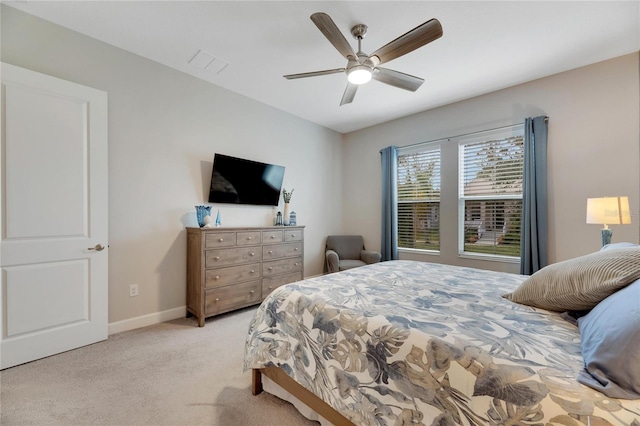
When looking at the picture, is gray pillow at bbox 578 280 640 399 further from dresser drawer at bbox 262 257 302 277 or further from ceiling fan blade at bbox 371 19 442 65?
dresser drawer at bbox 262 257 302 277

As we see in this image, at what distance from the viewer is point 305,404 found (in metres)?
1.40

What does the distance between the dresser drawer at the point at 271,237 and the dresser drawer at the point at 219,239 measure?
41cm

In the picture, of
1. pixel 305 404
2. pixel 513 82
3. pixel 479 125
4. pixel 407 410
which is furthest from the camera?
pixel 479 125

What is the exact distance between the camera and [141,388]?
1.72 metres

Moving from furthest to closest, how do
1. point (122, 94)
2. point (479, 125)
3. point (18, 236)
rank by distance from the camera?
1. point (479, 125)
2. point (122, 94)
3. point (18, 236)

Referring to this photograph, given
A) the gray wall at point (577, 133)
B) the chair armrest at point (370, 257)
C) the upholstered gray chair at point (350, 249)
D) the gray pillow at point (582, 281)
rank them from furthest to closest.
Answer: the upholstered gray chair at point (350, 249) → the chair armrest at point (370, 257) → the gray wall at point (577, 133) → the gray pillow at point (582, 281)

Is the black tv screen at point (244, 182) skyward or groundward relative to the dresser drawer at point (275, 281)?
skyward

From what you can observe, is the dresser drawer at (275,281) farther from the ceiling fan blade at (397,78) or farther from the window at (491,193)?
the ceiling fan blade at (397,78)

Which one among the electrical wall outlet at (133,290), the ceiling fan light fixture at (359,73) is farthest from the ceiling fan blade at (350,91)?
the electrical wall outlet at (133,290)

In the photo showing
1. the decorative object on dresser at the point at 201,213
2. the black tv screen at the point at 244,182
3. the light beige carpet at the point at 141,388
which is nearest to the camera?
the light beige carpet at the point at 141,388

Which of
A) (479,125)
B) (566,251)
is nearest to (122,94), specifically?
(479,125)

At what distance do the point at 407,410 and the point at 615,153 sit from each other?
346 centimetres

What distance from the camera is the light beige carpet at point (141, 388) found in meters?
1.47

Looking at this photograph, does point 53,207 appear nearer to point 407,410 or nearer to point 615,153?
point 407,410
